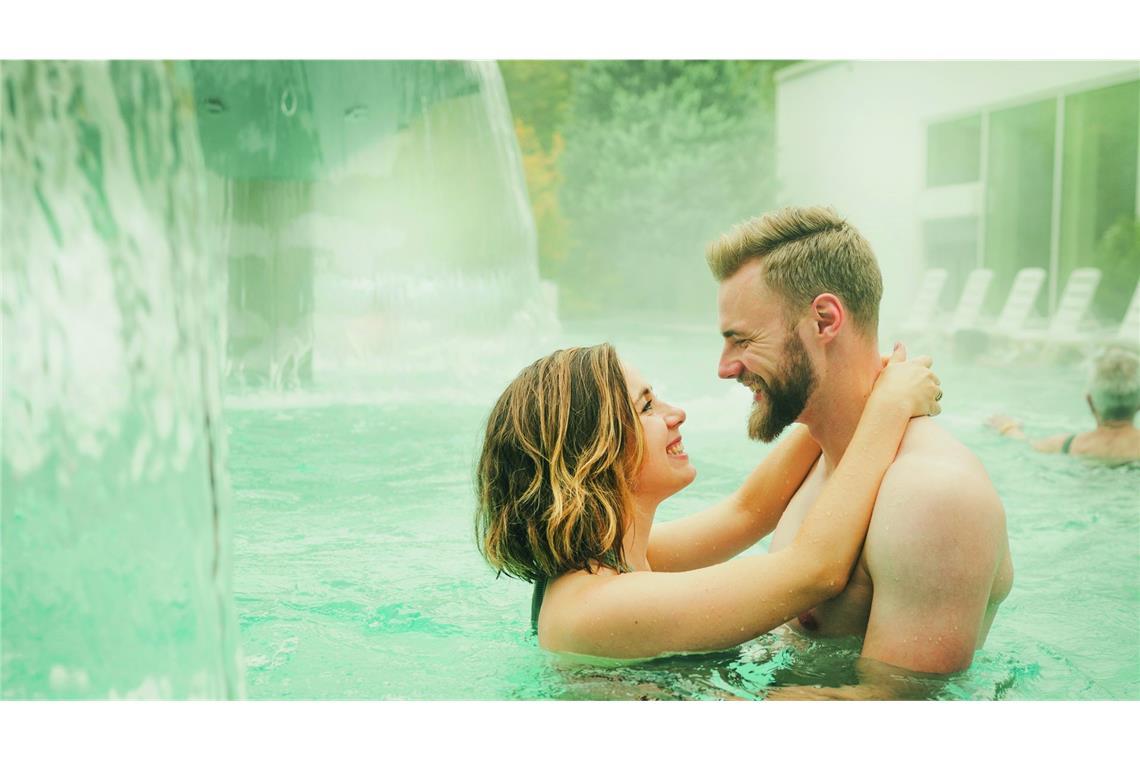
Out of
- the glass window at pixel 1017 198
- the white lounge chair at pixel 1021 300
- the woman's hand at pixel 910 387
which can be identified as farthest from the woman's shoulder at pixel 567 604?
the glass window at pixel 1017 198

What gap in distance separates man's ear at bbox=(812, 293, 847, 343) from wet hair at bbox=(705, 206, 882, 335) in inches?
0.7

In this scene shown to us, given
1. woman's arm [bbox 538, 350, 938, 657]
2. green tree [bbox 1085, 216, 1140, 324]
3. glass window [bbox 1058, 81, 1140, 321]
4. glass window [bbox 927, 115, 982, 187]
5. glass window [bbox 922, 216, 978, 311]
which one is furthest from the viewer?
glass window [bbox 922, 216, 978, 311]

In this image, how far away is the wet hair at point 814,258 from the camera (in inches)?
89.6

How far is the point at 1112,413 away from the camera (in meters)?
5.59

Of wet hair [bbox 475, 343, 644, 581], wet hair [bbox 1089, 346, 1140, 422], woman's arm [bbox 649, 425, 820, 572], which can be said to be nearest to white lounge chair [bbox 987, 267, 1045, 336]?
wet hair [bbox 1089, 346, 1140, 422]

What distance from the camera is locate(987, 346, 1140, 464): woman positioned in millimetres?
5465

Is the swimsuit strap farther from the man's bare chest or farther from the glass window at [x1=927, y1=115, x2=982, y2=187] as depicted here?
the glass window at [x1=927, y1=115, x2=982, y2=187]

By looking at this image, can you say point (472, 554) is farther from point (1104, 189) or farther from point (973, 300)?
point (1104, 189)

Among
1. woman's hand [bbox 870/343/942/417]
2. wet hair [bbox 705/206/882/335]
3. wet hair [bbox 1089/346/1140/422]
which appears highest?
wet hair [bbox 705/206/882/335]

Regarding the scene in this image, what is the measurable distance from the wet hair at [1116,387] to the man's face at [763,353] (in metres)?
3.87

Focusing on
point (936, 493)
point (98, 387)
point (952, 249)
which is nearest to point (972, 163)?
point (952, 249)

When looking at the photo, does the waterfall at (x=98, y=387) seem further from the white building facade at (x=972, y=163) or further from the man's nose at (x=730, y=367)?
the white building facade at (x=972, y=163)

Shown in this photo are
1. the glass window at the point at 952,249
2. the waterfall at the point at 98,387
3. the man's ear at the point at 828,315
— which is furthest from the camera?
the glass window at the point at 952,249

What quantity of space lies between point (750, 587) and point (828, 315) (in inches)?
24.6
